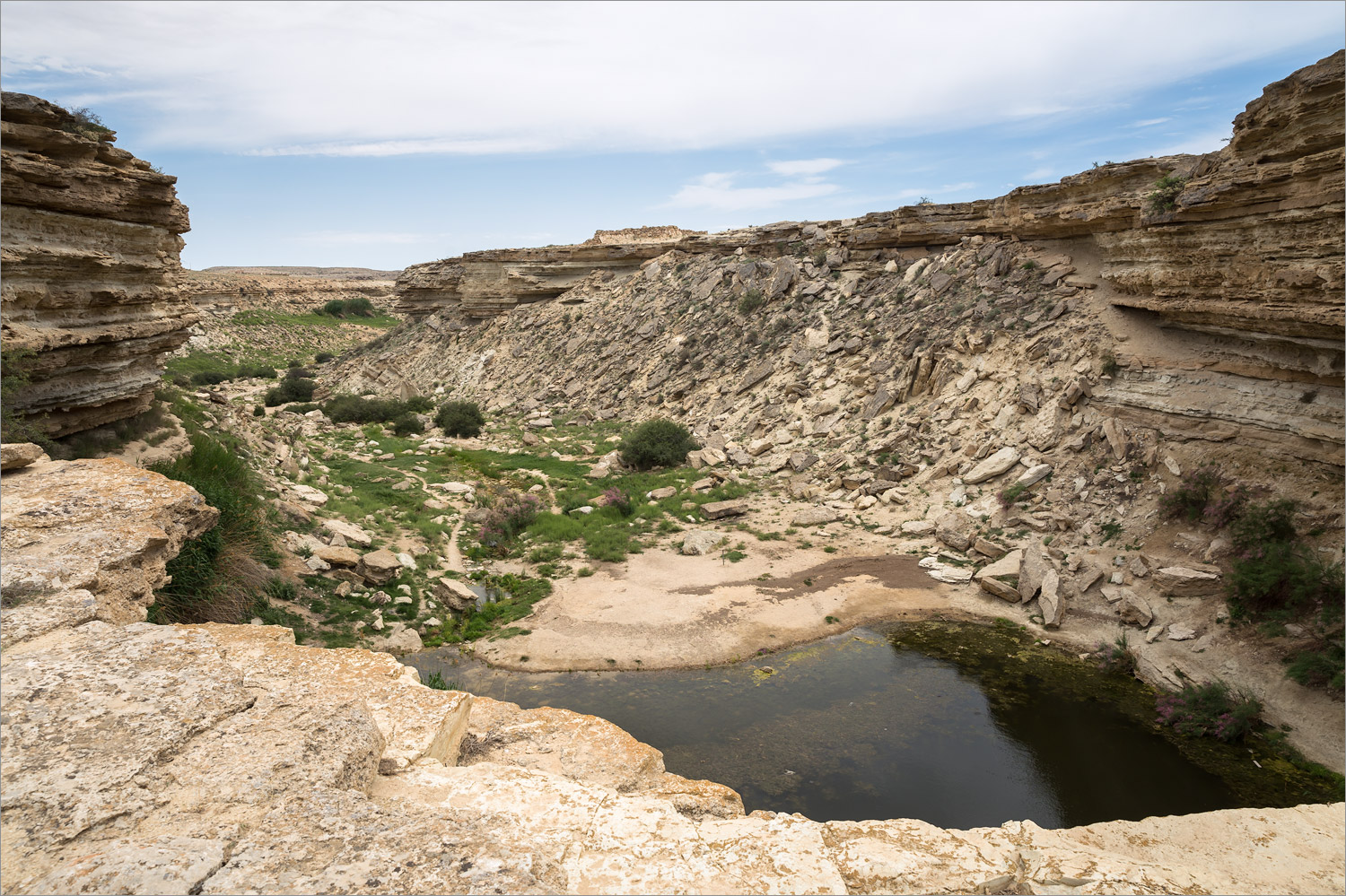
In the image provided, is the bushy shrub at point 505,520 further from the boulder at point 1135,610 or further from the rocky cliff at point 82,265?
the boulder at point 1135,610

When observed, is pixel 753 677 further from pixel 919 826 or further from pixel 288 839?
pixel 288 839

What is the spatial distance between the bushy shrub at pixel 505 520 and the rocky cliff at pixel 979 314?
9.73 meters

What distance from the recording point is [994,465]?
18516 mm

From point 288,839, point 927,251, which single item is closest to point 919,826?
point 288,839

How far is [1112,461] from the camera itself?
1662cm

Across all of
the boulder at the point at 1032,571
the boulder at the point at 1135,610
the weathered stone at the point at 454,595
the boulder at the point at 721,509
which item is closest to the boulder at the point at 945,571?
the boulder at the point at 1032,571

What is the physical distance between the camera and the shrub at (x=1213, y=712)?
10.6m

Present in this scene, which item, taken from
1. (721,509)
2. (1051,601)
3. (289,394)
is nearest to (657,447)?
(721,509)

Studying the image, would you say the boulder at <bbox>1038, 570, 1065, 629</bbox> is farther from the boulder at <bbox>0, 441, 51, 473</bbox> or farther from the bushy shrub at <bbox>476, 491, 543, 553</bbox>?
the boulder at <bbox>0, 441, 51, 473</bbox>

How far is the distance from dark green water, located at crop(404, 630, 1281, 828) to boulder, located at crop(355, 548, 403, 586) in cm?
221

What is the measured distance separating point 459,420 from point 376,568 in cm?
1698

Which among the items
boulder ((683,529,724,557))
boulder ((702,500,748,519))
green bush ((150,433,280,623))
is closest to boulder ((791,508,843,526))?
boulder ((702,500,748,519))

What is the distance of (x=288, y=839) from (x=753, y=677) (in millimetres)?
9966

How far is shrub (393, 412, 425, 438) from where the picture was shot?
2980 centimetres
